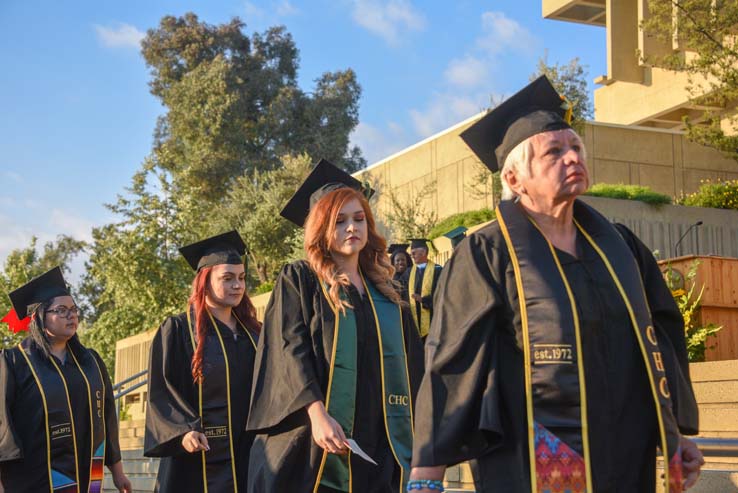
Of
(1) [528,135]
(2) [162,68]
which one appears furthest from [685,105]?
(1) [528,135]

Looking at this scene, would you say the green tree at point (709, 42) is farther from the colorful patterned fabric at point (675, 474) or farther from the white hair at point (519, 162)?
the colorful patterned fabric at point (675, 474)

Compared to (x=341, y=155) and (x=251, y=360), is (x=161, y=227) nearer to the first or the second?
(x=341, y=155)

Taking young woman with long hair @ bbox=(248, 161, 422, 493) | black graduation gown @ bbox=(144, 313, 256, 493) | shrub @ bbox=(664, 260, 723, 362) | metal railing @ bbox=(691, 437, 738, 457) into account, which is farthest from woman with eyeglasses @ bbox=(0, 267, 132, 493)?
shrub @ bbox=(664, 260, 723, 362)

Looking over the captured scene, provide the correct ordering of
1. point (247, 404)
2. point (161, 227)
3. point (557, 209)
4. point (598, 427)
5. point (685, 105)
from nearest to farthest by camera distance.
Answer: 1. point (598, 427)
2. point (557, 209)
3. point (247, 404)
4. point (161, 227)
5. point (685, 105)

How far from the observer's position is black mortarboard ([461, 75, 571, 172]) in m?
3.69

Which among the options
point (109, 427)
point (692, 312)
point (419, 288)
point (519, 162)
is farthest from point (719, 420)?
point (519, 162)

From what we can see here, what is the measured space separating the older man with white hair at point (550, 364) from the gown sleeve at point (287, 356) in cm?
163

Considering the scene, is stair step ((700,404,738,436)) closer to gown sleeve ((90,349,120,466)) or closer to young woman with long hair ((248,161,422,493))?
young woman with long hair ((248,161,422,493))

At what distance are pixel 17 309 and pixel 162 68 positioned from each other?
30300 mm

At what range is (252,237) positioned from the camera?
87.6 feet

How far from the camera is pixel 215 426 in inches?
277

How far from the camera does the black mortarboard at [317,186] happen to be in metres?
5.78

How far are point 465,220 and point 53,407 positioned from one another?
12.4 meters

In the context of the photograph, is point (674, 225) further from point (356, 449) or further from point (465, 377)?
point (465, 377)
